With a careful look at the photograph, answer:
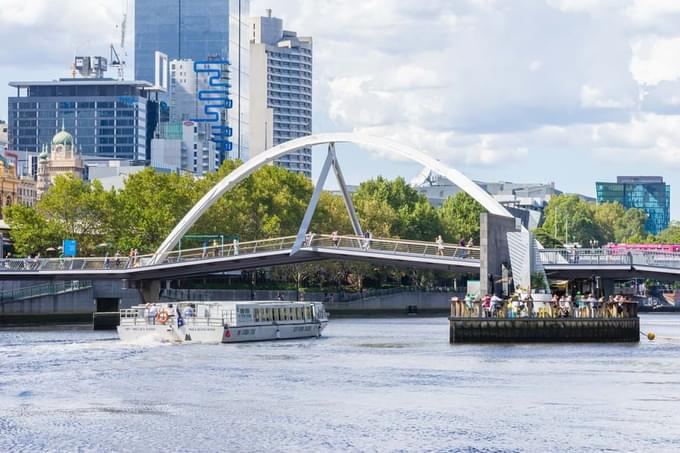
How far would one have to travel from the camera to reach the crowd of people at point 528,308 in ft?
270

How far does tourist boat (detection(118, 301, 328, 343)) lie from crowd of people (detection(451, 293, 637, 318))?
12044 millimetres

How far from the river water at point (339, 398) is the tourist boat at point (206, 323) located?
2818mm

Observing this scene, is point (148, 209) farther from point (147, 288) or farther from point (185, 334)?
point (185, 334)

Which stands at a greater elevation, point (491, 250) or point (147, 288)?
point (491, 250)

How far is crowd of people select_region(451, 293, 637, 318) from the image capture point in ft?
270

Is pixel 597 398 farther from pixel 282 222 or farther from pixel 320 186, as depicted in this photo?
pixel 282 222

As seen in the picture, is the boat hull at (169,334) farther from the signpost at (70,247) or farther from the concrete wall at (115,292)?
the signpost at (70,247)

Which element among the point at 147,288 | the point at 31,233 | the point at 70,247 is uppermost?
the point at 31,233

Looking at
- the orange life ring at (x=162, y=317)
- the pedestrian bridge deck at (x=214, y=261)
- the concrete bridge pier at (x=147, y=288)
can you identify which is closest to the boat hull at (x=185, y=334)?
the orange life ring at (x=162, y=317)

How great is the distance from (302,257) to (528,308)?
2970 centimetres

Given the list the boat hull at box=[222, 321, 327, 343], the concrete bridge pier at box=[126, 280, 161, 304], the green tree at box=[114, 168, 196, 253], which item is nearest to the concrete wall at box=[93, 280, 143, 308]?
the concrete bridge pier at box=[126, 280, 161, 304]

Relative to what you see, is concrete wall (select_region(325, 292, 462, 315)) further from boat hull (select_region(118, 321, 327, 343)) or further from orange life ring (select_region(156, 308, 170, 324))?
orange life ring (select_region(156, 308, 170, 324))

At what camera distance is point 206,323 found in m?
86.5

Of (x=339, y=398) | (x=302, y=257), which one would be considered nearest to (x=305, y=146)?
(x=302, y=257)
